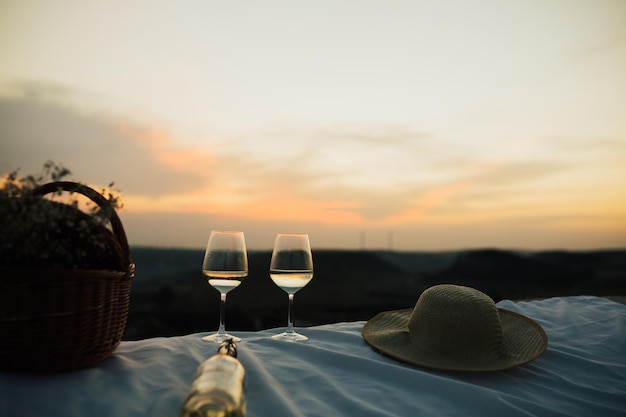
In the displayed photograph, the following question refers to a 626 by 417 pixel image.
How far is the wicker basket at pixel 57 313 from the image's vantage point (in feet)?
3.21

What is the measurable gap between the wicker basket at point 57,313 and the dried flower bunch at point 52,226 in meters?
0.03

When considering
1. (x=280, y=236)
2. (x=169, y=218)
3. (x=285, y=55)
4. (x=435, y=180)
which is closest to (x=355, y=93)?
(x=285, y=55)

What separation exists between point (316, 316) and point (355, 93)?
404 centimetres

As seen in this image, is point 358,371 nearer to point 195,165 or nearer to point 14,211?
point 14,211

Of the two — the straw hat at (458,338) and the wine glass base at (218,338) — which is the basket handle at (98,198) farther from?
the straw hat at (458,338)

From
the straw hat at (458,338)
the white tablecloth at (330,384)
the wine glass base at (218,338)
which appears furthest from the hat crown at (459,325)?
the wine glass base at (218,338)

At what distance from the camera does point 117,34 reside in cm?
370

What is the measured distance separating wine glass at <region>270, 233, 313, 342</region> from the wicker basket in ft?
1.98

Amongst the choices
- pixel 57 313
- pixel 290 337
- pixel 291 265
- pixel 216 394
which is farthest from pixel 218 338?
pixel 216 394

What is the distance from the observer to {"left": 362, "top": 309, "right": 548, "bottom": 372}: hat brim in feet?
4.50

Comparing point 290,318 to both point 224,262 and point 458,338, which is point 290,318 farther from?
point 458,338

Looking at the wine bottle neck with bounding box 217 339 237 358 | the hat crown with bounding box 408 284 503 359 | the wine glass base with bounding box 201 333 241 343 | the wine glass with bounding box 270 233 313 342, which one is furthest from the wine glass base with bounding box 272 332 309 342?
the wine bottle neck with bounding box 217 339 237 358

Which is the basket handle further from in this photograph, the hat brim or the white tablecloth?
the hat brim

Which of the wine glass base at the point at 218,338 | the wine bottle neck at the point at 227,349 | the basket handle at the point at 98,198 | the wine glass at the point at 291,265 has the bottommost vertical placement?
the wine glass base at the point at 218,338
